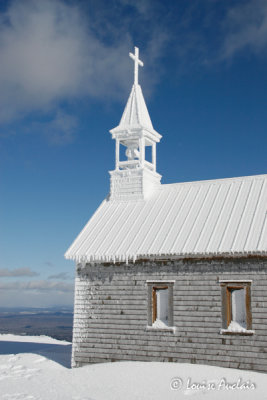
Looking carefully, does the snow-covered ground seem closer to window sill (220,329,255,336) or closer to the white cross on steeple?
window sill (220,329,255,336)

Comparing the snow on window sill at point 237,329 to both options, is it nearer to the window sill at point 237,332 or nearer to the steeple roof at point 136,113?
the window sill at point 237,332

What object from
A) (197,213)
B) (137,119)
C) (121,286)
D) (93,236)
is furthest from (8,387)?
(137,119)

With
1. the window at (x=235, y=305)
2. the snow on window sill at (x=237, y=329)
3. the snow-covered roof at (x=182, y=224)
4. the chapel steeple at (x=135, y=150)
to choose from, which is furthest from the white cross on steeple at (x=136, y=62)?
the snow on window sill at (x=237, y=329)

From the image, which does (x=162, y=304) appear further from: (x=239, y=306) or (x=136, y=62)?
(x=136, y=62)

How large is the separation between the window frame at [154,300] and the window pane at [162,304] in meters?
0.16

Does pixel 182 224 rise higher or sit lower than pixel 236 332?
higher

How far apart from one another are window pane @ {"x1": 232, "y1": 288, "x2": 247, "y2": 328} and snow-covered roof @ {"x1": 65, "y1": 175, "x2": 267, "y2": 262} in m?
1.39

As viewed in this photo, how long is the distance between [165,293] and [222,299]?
84.0 inches

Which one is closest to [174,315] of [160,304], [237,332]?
[160,304]

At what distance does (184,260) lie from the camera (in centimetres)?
1638

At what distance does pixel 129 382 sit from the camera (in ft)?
47.4

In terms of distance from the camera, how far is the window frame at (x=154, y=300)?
640 inches

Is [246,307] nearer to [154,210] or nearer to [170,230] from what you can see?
[170,230]

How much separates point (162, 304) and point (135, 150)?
8299mm
